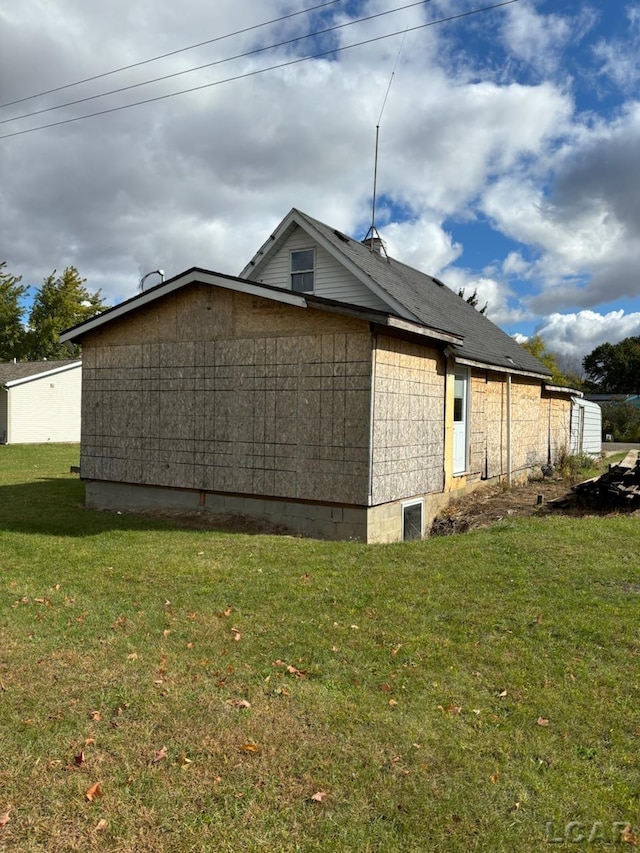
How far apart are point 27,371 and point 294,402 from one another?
2716 cm

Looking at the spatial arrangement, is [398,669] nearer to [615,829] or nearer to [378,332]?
[615,829]

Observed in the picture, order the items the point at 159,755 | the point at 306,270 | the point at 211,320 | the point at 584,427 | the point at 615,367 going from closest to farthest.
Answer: the point at 159,755, the point at 211,320, the point at 306,270, the point at 584,427, the point at 615,367

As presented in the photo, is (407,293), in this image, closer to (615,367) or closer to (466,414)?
(466,414)

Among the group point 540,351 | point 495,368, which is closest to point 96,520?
point 495,368

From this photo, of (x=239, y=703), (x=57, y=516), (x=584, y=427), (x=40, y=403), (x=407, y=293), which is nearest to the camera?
(x=239, y=703)

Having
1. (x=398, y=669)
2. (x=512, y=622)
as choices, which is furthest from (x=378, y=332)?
(x=398, y=669)

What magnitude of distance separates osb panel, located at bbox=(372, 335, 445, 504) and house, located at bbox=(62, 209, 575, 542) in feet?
0.12

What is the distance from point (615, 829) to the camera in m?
2.93

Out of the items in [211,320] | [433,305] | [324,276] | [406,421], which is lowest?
[406,421]

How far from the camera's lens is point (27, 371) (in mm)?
32375

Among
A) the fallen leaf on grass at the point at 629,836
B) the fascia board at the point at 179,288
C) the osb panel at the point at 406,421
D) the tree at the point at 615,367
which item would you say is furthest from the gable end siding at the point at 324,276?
the tree at the point at 615,367

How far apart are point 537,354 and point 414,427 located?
29.4 metres

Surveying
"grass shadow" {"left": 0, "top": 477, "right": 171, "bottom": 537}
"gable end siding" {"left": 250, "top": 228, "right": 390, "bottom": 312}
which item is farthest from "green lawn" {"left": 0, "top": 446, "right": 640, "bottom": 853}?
"gable end siding" {"left": 250, "top": 228, "right": 390, "bottom": 312}

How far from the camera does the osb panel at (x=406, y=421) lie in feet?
31.3
